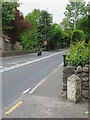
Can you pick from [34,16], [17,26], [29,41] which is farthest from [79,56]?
[34,16]

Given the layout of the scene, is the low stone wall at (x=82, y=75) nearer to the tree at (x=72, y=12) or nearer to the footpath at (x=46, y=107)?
the footpath at (x=46, y=107)

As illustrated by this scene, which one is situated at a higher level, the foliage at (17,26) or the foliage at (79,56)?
the foliage at (17,26)

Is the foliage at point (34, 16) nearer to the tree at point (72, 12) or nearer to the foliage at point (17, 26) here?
the tree at point (72, 12)

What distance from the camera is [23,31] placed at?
43.5 meters

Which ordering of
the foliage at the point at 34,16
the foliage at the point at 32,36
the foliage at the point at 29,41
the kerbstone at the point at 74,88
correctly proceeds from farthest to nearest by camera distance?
the foliage at the point at 34,16 < the foliage at the point at 32,36 < the foliage at the point at 29,41 < the kerbstone at the point at 74,88

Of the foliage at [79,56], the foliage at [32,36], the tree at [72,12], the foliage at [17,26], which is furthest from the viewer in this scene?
the foliage at [32,36]

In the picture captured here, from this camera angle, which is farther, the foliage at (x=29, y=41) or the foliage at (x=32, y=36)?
the foliage at (x=32, y=36)

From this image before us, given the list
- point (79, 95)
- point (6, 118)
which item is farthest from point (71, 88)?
point (6, 118)

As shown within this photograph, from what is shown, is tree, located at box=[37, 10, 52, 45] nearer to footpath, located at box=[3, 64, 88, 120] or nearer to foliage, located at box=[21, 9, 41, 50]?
foliage, located at box=[21, 9, 41, 50]

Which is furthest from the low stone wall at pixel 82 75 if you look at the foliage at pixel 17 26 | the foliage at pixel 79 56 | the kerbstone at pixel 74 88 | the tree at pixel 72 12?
the tree at pixel 72 12

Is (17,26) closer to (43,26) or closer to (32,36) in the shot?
(32,36)

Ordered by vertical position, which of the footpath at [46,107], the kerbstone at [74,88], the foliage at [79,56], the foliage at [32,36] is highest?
the foliage at [32,36]

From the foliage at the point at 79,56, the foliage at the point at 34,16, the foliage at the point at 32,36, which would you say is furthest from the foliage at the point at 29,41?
the foliage at the point at 79,56

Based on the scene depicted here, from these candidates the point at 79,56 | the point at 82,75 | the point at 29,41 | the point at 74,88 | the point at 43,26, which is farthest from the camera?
the point at 43,26
